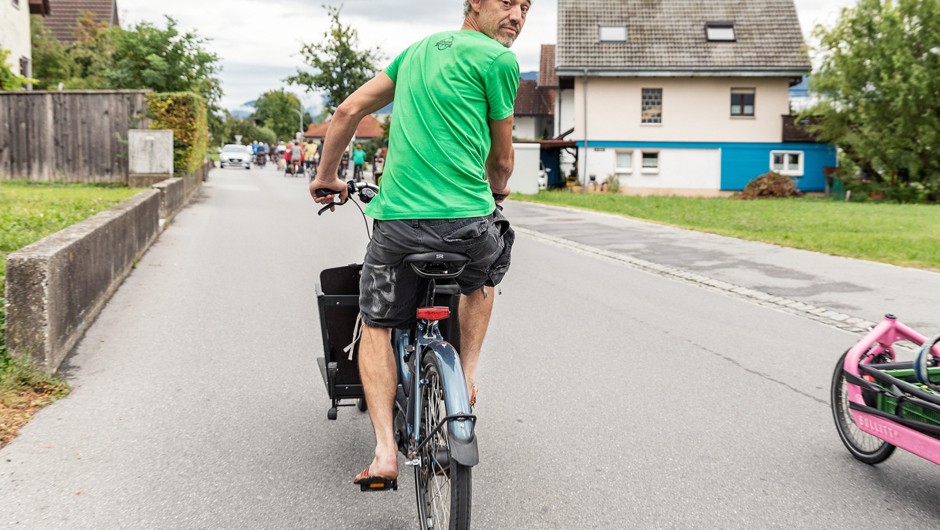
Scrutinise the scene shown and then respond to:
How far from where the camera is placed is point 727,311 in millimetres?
8078

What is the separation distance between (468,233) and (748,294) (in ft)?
22.3

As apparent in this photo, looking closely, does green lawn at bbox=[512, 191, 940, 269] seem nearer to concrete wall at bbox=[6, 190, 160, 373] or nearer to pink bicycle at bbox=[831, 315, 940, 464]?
pink bicycle at bbox=[831, 315, 940, 464]

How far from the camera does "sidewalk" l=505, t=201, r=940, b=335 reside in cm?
812

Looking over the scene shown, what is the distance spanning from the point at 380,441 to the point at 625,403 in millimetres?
2155

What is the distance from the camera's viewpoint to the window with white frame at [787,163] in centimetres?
3694

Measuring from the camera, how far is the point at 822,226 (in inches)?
675

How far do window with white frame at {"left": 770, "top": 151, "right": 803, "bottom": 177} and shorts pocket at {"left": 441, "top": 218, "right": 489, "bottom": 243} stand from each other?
120 feet

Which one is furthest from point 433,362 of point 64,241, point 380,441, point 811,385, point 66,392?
point 64,241

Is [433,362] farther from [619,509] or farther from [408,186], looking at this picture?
[619,509]

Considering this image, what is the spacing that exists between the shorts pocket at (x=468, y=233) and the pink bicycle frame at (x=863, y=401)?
6.54ft

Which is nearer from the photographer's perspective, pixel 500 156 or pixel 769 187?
pixel 500 156

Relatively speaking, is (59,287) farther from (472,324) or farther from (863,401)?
(863,401)

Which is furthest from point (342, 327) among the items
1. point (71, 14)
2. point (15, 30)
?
point (71, 14)

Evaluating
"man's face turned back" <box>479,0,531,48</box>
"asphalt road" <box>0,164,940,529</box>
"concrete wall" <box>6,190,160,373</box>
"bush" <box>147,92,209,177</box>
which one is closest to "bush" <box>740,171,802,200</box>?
"bush" <box>147,92,209,177</box>
